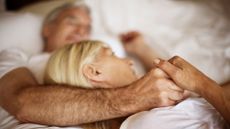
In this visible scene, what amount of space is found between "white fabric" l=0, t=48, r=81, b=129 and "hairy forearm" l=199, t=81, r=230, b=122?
51 centimetres

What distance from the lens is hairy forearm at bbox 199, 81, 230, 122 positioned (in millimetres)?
920

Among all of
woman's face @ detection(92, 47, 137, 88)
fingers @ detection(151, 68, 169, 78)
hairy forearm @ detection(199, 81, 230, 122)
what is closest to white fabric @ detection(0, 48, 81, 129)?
woman's face @ detection(92, 47, 137, 88)

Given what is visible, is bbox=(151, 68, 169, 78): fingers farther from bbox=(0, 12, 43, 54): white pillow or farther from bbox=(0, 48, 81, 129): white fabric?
bbox=(0, 12, 43, 54): white pillow

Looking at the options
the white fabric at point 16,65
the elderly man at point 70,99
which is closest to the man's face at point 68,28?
the white fabric at point 16,65

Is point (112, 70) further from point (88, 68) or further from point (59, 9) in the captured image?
point (59, 9)

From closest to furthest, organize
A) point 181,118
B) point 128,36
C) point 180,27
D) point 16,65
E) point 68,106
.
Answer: point 181,118 → point 68,106 → point 16,65 → point 180,27 → point 128,36

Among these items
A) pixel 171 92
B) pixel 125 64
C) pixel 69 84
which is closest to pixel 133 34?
pixel 125 64

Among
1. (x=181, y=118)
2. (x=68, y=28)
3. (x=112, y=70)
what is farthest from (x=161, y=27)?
(x=181, y=118)

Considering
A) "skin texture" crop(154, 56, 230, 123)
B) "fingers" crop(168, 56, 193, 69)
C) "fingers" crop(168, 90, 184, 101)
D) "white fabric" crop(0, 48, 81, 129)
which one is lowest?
"white fabric" crop(0, 48, 81, 129)

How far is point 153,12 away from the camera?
1.73 m

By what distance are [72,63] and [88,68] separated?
0.19ft

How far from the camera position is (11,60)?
1356mm

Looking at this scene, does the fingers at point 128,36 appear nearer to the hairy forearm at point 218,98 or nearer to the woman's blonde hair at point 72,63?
the woman's blonde hair at point 72,63

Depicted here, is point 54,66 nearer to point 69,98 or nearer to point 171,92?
point 69,98
